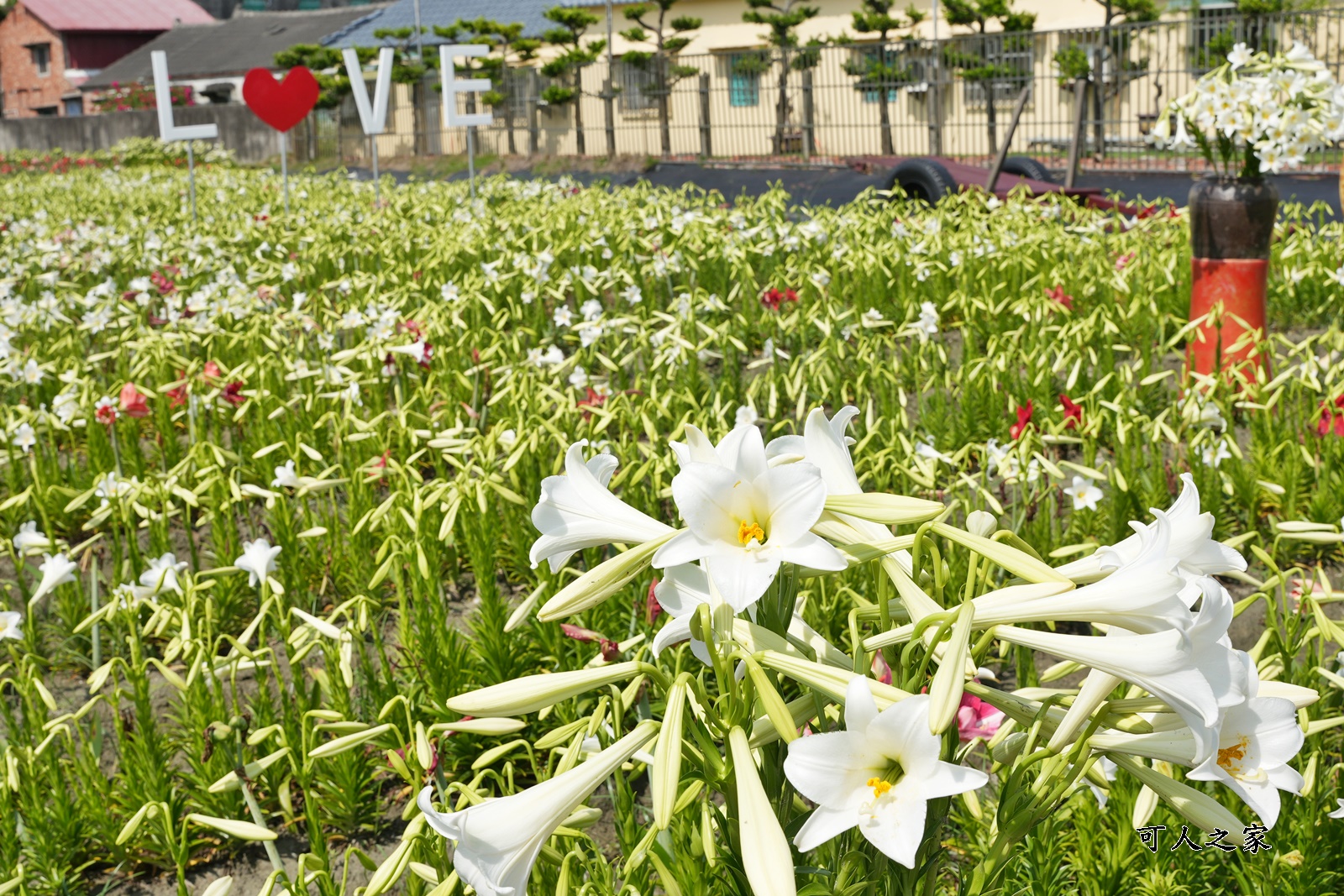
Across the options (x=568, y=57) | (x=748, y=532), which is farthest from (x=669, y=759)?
(x=568, y=57)

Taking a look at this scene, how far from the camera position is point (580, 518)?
123 centimetres

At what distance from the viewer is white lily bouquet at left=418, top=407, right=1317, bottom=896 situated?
0.98 meters

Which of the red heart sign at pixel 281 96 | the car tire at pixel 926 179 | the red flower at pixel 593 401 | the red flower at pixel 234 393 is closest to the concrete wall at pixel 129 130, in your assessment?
the red heart sign at pixel 281 96

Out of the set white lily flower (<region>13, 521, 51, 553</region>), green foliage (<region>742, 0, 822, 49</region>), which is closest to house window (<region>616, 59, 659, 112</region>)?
green foliage (<region>742, 0, 822, 49</region>)

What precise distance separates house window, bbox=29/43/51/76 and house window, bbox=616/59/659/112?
122ft

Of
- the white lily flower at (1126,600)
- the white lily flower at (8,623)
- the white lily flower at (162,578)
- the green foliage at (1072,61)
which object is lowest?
the white lily flower at (8,623)

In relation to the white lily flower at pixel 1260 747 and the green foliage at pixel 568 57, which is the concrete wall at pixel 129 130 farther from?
the white lily flower at pixel 1260 747

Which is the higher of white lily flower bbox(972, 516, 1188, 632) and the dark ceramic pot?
the dark ceramic pot

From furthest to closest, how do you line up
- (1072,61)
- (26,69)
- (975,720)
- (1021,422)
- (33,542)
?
(26,69)
(1072,61)
(1021,422)
(33,542)
(975,720)

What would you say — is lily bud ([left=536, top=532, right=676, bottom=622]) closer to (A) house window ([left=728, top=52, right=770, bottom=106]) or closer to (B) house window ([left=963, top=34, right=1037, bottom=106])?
(B) house window ([left=963, top=34, right=1037, bottom=106])

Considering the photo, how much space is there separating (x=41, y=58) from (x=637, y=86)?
4172 cm

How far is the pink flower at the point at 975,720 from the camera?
5.08 feet

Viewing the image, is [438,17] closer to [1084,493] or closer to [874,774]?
[1084,493]

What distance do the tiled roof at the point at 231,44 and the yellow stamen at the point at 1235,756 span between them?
1766 inches
